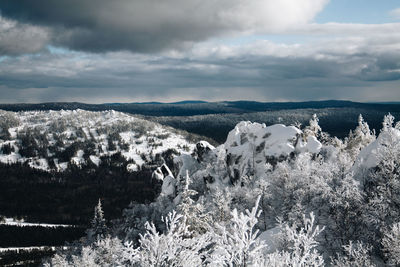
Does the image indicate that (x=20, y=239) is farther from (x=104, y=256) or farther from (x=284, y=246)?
(x=284, y=246)

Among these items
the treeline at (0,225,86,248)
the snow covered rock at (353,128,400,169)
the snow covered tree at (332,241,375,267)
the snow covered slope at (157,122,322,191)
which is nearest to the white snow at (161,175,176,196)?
the snow covered slope at (157,122,322,191)

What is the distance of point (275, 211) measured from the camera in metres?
53.9

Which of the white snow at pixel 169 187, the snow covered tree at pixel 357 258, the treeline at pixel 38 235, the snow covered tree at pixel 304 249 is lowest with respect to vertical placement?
the treeline at pixel 38 235

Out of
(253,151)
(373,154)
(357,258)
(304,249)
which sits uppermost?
(373,154)

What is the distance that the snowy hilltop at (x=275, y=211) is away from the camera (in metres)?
14.4

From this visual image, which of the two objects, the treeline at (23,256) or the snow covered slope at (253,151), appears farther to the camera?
the treeline at (23,256)

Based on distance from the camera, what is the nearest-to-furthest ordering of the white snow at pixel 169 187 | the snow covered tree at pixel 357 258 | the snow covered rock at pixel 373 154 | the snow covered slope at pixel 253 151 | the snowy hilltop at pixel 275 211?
the snowy hilltop at pixel 275 211
the snow covered tree at pixel 357 258
the snow covered rock at pixel 373 154
the snow covered slope at pixel 253 151
the white snow at pixel 169 187

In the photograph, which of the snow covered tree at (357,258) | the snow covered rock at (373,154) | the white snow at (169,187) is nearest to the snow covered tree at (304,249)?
the snow covered tree at (357,258)

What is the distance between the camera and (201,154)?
100 meters

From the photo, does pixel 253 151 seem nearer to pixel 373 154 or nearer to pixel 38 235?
pixel 373 154

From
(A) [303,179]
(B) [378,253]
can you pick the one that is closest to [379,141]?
(A) [303,179]

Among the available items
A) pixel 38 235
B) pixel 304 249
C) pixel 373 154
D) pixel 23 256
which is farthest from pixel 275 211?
pixel 38 235

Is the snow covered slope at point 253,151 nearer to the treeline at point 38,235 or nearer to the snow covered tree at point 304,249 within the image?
the snow covered tree at point 304,249

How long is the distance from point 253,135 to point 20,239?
181168 mm
